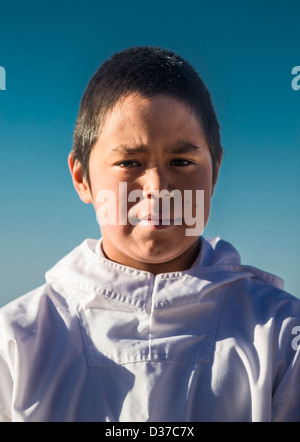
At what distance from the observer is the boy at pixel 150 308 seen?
1.47 meters

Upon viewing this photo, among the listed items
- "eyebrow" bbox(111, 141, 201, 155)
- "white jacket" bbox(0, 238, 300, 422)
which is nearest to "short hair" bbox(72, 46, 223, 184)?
"eyebrow" bbox(111, 141, 201, 155)

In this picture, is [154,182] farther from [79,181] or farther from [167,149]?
[79,181]

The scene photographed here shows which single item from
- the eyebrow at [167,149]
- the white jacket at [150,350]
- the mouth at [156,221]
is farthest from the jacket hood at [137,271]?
the eyebrow at [167,149]

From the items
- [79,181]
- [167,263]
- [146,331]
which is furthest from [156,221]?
[79,181]

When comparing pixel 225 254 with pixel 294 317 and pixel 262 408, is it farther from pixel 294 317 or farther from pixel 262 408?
pixel 262 408

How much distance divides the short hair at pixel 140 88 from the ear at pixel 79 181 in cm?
3

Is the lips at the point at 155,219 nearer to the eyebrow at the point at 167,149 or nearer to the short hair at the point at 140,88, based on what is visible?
the eyebrow at the point at 167,149

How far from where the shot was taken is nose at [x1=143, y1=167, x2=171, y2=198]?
4.99ft

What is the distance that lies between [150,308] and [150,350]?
0.43 ft

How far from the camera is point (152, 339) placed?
1.55 m

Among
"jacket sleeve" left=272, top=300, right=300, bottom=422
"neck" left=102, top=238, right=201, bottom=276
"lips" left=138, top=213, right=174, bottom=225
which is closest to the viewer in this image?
"jacket sleeve" left=272, top=300, right=300, bottom=422

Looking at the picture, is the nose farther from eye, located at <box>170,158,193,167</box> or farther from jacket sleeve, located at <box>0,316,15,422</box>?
jacket sleeve, located at <box>0,316,15,422</box>
